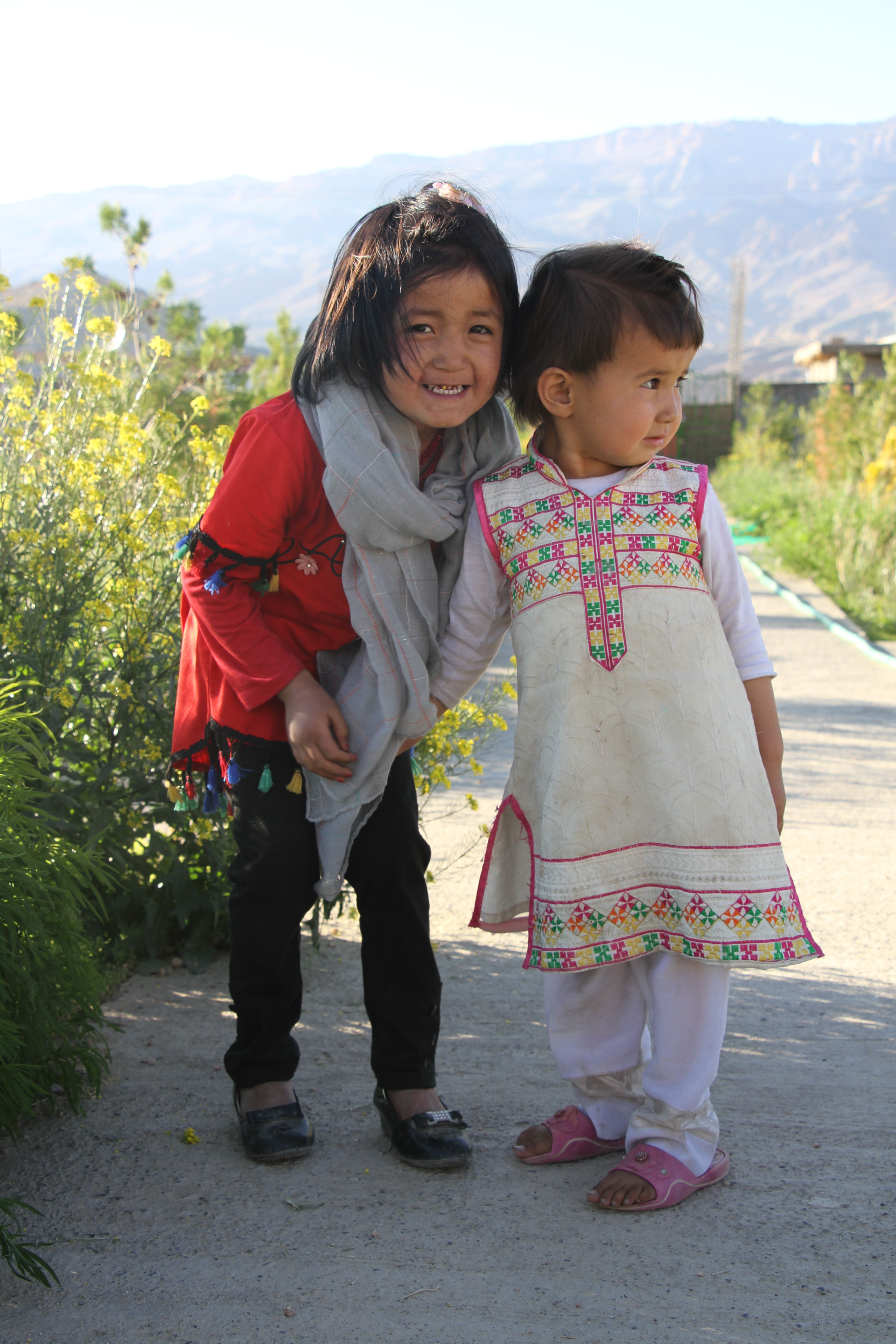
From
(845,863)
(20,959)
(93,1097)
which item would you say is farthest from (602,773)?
(845,863)

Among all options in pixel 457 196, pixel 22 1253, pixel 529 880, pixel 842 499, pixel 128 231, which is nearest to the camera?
pixel 22 1253

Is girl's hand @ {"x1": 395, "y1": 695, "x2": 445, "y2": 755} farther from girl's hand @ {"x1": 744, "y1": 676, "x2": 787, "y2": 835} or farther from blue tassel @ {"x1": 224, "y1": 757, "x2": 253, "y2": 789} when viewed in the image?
girl's hand @ {"x1": 744, "y1": 676, "x2": 787, "y2": 835}

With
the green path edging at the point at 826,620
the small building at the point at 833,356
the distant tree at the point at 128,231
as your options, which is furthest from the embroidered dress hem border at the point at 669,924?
the small building at the point at 833,356

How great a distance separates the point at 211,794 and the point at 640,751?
32.1 inches

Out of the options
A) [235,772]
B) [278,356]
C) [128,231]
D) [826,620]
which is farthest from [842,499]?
[278,356]

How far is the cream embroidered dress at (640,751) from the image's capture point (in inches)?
71.7

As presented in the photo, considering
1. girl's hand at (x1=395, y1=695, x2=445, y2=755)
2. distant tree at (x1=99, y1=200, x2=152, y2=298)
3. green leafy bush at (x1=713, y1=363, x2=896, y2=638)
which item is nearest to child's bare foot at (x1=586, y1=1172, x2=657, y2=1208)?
girl's hand at (x1=395, y1=695, x2=445, y2=755)

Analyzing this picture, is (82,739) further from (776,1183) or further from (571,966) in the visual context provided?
(776,1183)

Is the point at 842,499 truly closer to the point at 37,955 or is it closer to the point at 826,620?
the point at 826,620

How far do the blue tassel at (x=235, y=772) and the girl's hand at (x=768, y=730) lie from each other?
887 mm

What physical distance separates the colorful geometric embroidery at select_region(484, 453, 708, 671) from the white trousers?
1.82 feet

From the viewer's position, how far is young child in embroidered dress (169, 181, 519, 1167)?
1.85m

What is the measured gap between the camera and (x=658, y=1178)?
1.89 metres

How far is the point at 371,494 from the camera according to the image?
6.04 feet
